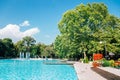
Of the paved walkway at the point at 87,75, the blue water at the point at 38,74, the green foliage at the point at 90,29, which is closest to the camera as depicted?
the paved walkway at the point at 87,75

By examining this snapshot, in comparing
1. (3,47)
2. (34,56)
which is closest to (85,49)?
(3,47)

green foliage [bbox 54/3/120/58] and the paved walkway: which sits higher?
green foliage [bbox 54/3/120/58]

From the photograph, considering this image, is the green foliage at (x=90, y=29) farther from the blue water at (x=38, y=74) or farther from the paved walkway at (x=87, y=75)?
the paved walkway at (x=87, y=75)

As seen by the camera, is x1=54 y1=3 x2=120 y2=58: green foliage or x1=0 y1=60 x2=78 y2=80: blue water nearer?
x1=0 y1=60 x2=78 y2=80: blue water

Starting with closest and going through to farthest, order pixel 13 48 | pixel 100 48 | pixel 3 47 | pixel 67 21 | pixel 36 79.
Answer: pixel 36 79 < pixel 100 48 < pixel 67 21 < pixel 3 47 < pixel 13 48

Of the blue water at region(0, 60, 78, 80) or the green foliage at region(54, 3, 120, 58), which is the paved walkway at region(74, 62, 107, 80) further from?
the green foliage at region(54, 3, 120, 58)

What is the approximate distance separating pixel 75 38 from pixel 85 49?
218cm

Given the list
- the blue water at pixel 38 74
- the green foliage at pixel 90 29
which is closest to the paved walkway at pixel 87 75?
the blue water at pixel 38 74

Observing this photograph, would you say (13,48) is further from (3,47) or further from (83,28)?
(83,28)

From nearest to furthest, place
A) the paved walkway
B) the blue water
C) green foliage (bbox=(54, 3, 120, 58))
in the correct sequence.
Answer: the paved walkway < the blue water < green foliage (bbox=(54, 3, 120, 58))

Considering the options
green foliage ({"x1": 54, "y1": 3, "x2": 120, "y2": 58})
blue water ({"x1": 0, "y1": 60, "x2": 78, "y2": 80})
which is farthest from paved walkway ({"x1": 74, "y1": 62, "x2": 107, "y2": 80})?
green foliage ({"x1": 54, "y1": 3, "x2": 120, "y2": 58})

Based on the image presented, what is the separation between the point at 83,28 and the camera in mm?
36281

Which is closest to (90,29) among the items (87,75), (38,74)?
(38,74)

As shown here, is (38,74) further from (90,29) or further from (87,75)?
(90,29)
